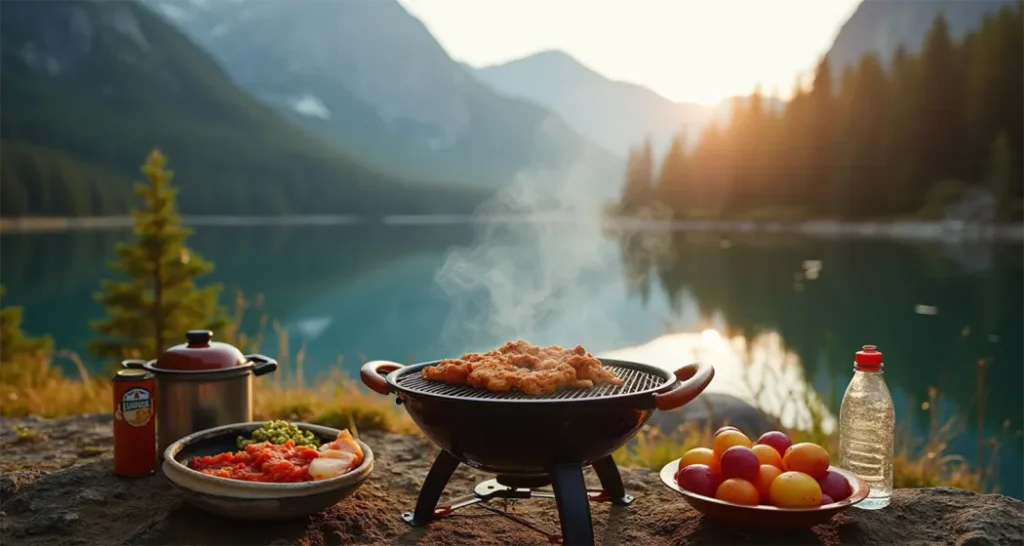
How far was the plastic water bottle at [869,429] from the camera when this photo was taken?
4242mm

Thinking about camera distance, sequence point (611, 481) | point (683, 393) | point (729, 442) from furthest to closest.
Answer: point (611, 481) < point (729, 442) < point (683, 393)

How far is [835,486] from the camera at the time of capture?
3.83 metres

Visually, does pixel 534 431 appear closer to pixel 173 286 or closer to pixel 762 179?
pixel 173 286

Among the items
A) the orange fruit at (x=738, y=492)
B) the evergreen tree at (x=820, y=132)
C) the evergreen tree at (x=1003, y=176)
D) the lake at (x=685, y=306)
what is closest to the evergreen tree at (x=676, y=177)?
the evergreen tree at (x=820, y=132)

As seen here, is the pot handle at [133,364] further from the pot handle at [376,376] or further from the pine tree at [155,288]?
the pine tree at [155,288]

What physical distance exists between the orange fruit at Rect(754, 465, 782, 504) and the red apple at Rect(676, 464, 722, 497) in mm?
186

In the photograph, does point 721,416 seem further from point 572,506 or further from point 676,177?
point 676,177

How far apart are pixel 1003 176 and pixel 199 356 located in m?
49.6

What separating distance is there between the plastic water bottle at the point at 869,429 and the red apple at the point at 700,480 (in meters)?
0.92

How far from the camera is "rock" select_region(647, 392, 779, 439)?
874 centimetres

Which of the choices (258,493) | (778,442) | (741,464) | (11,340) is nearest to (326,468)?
(258,493)

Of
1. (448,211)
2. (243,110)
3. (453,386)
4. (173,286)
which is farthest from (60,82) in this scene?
(453,386)

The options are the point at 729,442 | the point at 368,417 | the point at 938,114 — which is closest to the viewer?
the point at 729,442

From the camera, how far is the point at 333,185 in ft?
477
